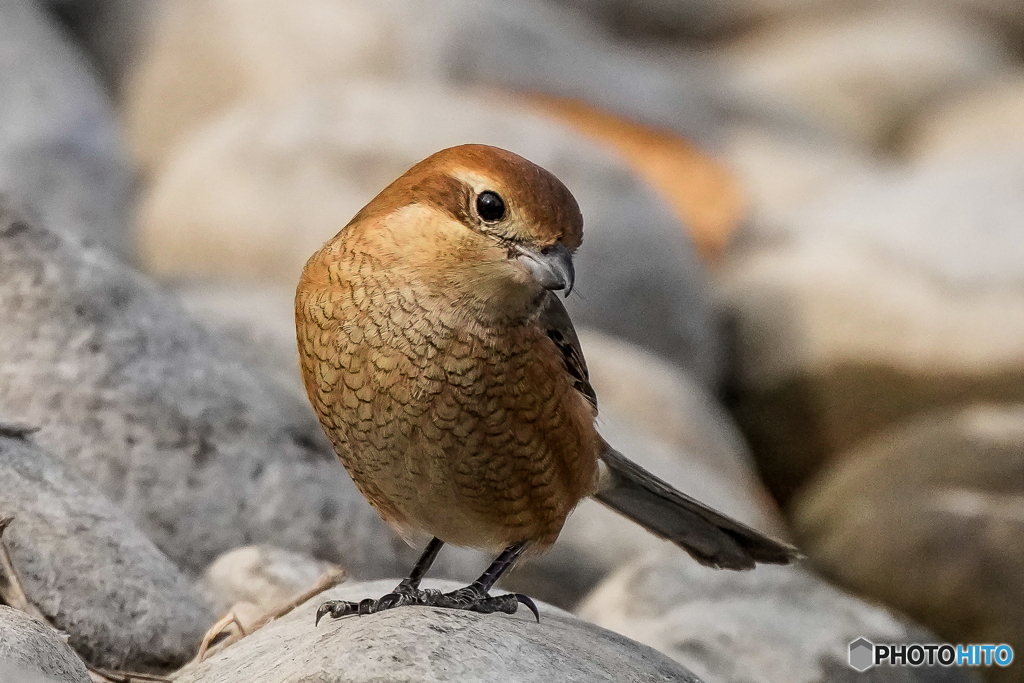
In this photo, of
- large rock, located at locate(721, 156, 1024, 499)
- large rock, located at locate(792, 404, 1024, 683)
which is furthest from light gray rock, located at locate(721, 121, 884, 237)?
large rock, located at locate(792, 404, 1024, 683)

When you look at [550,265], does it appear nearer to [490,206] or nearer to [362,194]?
[490,206]

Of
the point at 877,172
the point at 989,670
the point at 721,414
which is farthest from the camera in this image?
the point at 877,172

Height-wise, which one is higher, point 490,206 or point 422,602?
point 490,206

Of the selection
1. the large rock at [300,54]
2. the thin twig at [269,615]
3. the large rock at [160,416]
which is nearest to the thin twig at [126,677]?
the thin twig at [269,615]

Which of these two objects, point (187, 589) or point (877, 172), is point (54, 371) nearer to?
point (187, 589)

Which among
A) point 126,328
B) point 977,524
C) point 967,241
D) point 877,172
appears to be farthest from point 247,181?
point 877,172

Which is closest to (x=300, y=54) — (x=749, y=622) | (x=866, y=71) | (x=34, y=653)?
(x=749, y=622)

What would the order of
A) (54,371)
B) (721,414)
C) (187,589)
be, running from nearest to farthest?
(187,589), (54,371), (721,414)

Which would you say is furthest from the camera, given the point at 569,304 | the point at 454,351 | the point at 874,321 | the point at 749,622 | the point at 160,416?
the point at 874,321
